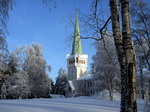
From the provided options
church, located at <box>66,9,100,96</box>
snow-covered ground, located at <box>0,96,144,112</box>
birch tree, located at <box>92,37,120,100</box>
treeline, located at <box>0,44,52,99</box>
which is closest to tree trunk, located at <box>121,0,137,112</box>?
snow-covered ground, located at <box>0,96,144,112</box>

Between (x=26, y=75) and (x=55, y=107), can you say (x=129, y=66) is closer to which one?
(x=55, y=107)

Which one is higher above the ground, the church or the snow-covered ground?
the church

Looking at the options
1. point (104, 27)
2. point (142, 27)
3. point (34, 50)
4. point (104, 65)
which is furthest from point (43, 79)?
point (104, 27)

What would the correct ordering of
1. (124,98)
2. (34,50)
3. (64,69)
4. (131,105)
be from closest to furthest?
(131,105) → (124,98) → (34,50) → (64,69)

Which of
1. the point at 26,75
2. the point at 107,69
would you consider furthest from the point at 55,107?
the point at 26,75

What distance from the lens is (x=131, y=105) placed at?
4734 millimetres

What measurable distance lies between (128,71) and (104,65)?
26.4 meters

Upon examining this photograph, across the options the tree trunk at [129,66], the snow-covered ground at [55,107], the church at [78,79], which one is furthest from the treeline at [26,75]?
the tree trunk at [129,66]

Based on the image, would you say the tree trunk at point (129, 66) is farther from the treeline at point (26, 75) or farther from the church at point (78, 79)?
the church at point (78, 79)

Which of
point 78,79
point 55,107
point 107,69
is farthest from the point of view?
point 78,79

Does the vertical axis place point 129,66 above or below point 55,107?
above

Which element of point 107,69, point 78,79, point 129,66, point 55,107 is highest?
point 107,69

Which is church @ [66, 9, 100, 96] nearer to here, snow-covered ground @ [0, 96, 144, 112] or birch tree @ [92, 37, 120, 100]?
birch tree @ [92, 37, 120, 100]

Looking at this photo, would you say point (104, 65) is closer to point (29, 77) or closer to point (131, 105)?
point (29, 77)
